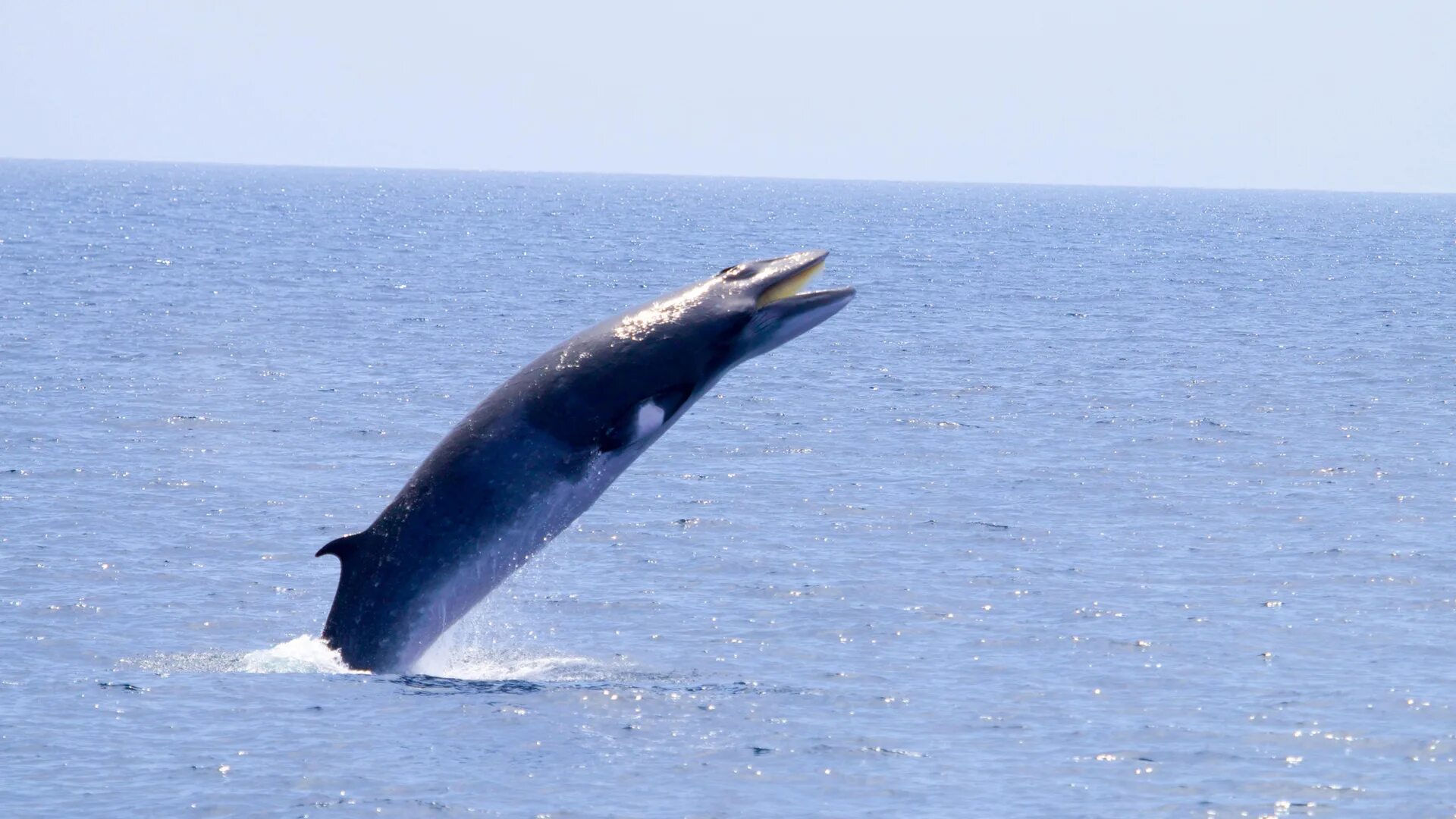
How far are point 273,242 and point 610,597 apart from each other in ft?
337

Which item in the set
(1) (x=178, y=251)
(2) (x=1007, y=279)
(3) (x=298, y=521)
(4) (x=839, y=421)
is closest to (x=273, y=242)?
(1) (x=178, y=251)

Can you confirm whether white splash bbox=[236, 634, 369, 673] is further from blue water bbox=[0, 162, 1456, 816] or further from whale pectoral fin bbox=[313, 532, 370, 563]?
whale pectoral fin bbox=[313, 532, 370, 563]

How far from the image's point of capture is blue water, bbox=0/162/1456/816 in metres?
16.5

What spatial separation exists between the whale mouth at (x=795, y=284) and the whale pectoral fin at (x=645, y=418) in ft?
3.25

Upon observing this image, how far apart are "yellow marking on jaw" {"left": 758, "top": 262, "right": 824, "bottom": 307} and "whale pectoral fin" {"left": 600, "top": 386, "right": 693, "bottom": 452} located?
38.5 inches

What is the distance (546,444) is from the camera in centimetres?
1568

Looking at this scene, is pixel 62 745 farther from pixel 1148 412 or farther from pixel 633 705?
pixel 1148 412

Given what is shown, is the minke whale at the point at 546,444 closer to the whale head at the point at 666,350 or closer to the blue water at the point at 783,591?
the whale head at the point at 666,350

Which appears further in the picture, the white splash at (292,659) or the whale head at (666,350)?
the white splash at (292,659)

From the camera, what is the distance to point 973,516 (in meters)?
30.3

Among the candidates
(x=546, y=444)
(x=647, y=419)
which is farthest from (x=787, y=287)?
(x=546, y=444)

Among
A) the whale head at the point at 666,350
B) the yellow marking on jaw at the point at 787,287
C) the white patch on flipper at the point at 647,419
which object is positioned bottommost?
the white patch on flipper at the point at 647,419

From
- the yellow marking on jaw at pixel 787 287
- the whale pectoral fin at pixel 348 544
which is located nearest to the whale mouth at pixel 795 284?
the yellow marking on jaw at pixel 787 287

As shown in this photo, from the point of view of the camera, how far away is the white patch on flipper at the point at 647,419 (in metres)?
15.3
